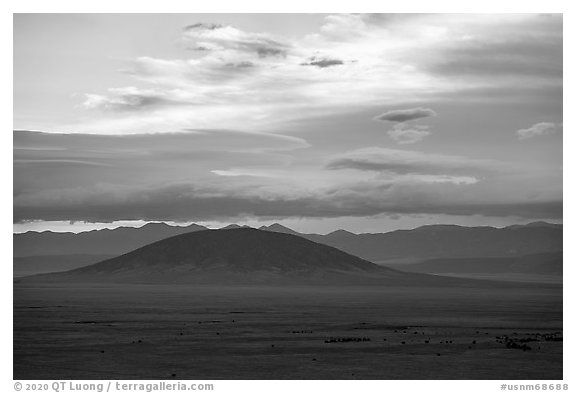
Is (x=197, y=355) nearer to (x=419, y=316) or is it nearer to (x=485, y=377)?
(x=485, y=377)

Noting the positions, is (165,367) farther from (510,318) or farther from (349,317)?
(510,318)

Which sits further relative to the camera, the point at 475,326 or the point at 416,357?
the point at 475,326

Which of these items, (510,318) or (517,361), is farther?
(510,318)

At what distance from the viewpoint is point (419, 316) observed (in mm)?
124938

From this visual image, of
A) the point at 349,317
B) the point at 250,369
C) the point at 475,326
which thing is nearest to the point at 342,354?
the point at 250,369

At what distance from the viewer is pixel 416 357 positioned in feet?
215

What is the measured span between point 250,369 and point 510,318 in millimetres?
71006
